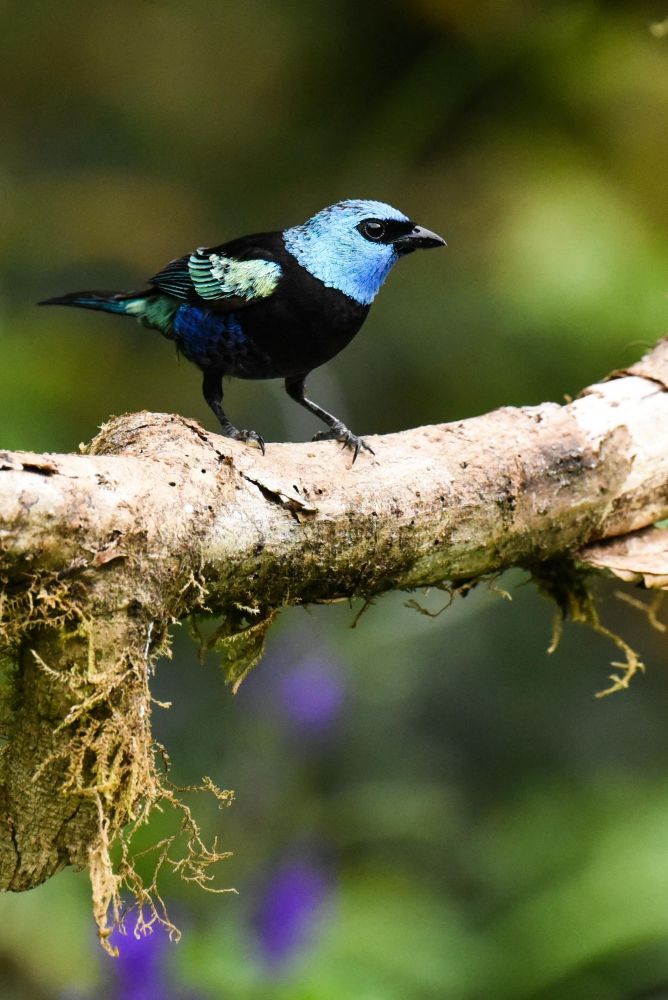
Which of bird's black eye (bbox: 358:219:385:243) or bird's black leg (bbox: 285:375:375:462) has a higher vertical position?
bird's black eye (bbox: 358:219:385:243)

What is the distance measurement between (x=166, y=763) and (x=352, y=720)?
3.30 meters

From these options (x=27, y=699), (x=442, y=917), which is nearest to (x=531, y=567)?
(x=27, y=699)

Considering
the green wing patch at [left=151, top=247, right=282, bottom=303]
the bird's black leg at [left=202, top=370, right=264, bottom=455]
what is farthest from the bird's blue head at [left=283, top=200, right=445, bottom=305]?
the bird's black leg at [left=202, top=370, right=264, bottom=455]

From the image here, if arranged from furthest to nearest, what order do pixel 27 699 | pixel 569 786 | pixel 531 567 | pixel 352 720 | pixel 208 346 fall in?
pixel 352 720 → pixel 569 786 → pixel 208 346 → pixel 531 567 → pixel 27 699

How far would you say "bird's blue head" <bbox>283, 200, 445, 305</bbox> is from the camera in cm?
314

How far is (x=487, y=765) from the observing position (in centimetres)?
574

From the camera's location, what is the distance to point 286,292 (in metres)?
3.08

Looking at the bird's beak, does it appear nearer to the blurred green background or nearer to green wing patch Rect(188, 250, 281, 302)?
green wing patch Rect(188, 250, 281, 302)

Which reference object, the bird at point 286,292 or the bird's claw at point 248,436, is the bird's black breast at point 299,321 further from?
the bird's claw at point 248,436

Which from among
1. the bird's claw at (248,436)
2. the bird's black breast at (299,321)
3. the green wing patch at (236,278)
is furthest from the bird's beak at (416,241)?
the bird's claw at (248,436)

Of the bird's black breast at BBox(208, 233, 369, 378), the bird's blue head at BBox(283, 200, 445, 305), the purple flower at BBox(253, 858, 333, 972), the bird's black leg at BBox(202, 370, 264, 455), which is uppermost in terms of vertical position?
the bird's blue head at BBox(283, 200, 445, 305)

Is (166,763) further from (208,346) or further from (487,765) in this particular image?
(487,765)

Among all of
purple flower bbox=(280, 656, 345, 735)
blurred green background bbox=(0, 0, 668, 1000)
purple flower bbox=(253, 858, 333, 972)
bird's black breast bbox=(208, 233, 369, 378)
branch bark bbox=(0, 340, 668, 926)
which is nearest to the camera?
branch bark bbox=(0, 340, 668, 926)

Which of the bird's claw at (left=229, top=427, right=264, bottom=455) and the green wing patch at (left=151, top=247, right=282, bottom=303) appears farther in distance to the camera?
the green wing patch at (left=151, top=247, right=282, bottom=303)
